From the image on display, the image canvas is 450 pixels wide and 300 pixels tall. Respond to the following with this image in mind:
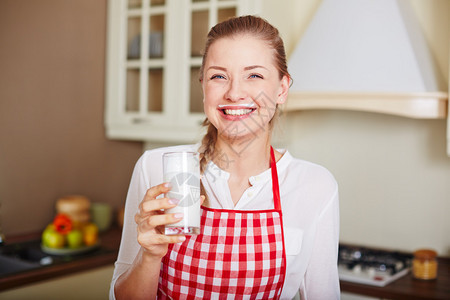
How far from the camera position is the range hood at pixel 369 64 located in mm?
2156

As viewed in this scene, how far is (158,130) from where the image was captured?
2848 millimetres

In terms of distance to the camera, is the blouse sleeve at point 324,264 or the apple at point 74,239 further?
the apple at point 74,239

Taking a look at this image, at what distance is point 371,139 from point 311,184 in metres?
1.21

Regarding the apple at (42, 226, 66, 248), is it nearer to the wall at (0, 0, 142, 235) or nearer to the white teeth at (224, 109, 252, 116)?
the wall at (0, 0, 142, 235)

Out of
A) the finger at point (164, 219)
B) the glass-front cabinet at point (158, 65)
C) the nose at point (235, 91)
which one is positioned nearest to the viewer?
the finger at point (164, 219)

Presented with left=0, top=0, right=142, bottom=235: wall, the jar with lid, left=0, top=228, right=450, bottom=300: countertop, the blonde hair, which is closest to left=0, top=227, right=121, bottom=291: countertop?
left=0, top=228, right=450, bottom=300: countertop

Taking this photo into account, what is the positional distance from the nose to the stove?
3.72 ft

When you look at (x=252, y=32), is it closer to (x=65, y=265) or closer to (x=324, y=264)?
(x=324, y=264)

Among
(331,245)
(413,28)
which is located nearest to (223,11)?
(413,28)

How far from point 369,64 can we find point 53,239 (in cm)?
169

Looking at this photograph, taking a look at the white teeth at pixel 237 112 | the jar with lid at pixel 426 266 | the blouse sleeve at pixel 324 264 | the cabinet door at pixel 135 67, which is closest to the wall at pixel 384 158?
the jar with lid at pixel 426 266

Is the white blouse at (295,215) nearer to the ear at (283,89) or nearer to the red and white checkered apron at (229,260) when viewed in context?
the red and white checkered apron at (229,260)

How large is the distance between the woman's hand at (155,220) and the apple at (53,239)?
1.44 m

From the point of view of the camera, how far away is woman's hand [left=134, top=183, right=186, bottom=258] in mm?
1095
